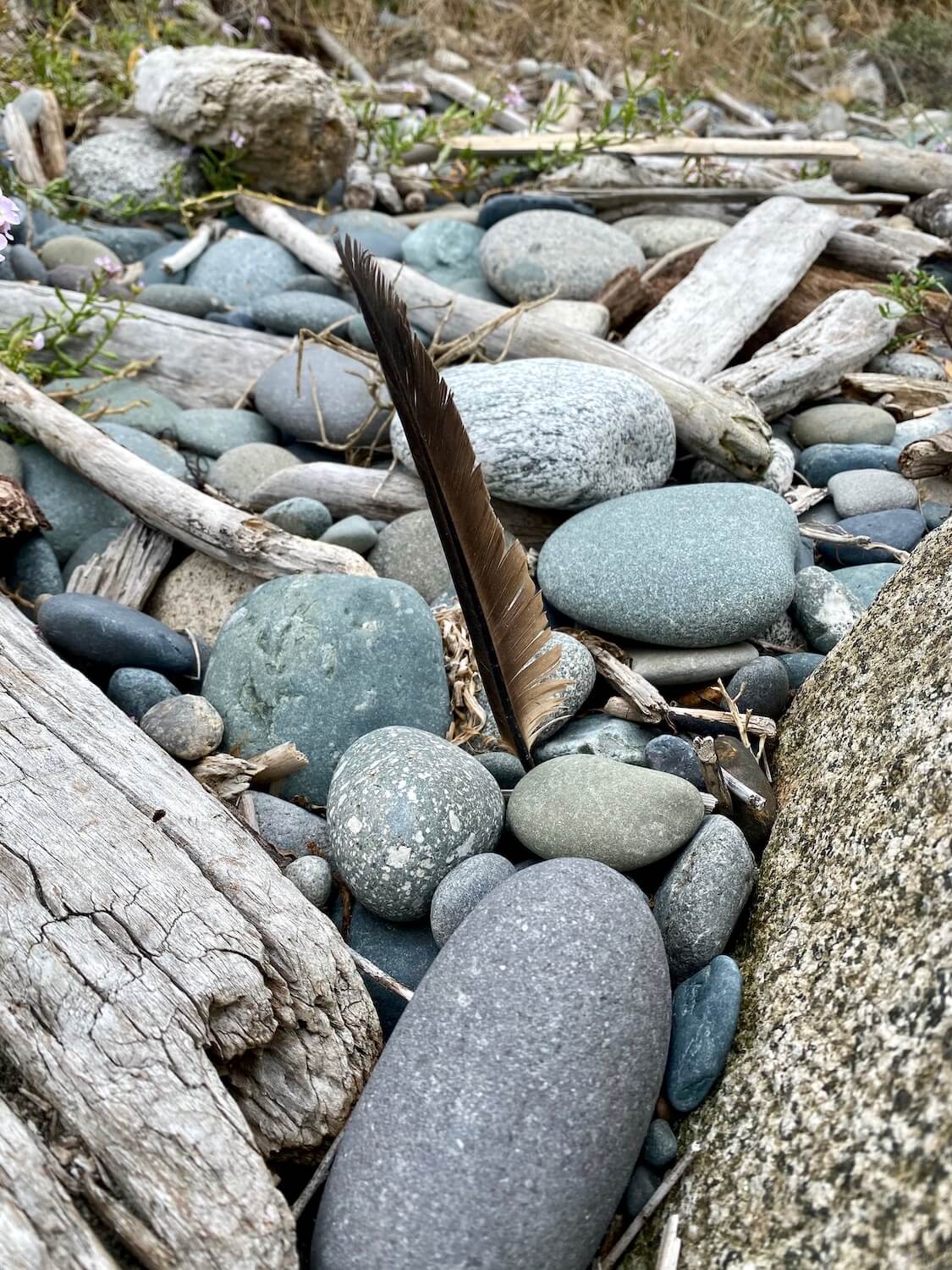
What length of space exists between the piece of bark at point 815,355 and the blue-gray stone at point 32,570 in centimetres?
264

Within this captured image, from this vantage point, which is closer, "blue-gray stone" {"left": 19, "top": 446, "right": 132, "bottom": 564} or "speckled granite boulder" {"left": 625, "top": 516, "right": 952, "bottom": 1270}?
"speckled granite boulder" {"left": 625, "top": 516, "right": 952, "bottom": 1270}

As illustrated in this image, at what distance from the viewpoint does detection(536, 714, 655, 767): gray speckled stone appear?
274 cm

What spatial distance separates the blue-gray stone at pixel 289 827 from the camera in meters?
2.61

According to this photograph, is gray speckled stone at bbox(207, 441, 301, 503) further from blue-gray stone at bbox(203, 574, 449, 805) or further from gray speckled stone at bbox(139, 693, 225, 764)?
gray speckled stone at bbox(139, 693, 225, 764)

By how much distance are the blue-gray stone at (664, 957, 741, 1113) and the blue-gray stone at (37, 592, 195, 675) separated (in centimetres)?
178

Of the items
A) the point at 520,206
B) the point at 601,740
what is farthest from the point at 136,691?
the point at 520,206

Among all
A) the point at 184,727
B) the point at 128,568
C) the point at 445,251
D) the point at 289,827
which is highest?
the point at 445,251

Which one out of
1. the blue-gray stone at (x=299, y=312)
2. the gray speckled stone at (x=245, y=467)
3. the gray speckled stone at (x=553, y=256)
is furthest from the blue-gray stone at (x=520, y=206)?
the gray speckled stone at (x=245, y=467)

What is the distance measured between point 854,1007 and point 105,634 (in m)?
2.17

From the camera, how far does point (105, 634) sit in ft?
9.72

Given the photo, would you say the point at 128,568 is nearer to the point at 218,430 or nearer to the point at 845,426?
the point at 218,430

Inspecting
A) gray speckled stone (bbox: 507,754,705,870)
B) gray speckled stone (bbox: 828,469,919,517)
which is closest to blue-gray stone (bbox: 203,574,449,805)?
gray speckled stone (bbox: 507,754,705,870)

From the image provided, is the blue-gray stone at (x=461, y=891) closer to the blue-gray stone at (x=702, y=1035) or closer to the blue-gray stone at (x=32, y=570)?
the blue-gray stone at (x=702, y=1035)

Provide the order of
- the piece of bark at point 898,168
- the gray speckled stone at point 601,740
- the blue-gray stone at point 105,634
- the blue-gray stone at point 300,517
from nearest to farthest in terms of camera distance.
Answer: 1. the gray speckled stone at point 601,740
2. the blue-gray stone at point 105,634
3. the blue-gray stone at point 300,517
4. the piece of bark at point 898,168
